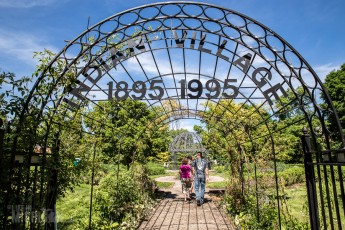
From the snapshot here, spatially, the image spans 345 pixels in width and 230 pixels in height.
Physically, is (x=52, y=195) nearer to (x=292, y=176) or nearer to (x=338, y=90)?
(x=292, y=176)

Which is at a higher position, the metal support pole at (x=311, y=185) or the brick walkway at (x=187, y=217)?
the metal support pole at (x=311, y=185)

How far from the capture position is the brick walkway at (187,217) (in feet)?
21.6

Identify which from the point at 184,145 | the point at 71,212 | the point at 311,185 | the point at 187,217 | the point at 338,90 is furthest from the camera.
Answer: the point at 184,145

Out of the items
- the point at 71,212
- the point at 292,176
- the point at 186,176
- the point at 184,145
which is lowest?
the point at 71,212

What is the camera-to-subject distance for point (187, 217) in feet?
24.5

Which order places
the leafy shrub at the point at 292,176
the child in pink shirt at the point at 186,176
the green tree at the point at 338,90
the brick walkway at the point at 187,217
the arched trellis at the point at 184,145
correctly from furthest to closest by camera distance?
1. the arched trellis at the point at 184,145
2. the green tree at the point at 338,90
3. the leafy shrub at the point at 292,176
4. the child in pink shirt at the point at 186,176
5. the brick walkway at the point at 187,217

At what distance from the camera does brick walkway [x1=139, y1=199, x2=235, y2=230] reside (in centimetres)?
658

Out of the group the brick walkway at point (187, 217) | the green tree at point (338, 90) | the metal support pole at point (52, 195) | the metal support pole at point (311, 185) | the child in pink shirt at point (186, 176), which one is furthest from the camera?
the green tree at point (338, 90)

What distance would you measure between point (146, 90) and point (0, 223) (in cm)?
255

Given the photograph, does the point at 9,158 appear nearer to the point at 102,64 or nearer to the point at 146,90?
the point at 102,64

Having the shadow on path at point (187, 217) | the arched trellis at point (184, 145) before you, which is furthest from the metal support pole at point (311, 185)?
the arched trellis at point (184, 145)

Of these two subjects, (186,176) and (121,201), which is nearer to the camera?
(121,201)

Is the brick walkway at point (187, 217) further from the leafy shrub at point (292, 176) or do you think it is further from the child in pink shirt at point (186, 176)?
the leafy shrub at point (292, 176)

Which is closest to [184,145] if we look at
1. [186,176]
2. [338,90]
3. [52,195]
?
[338,90]
